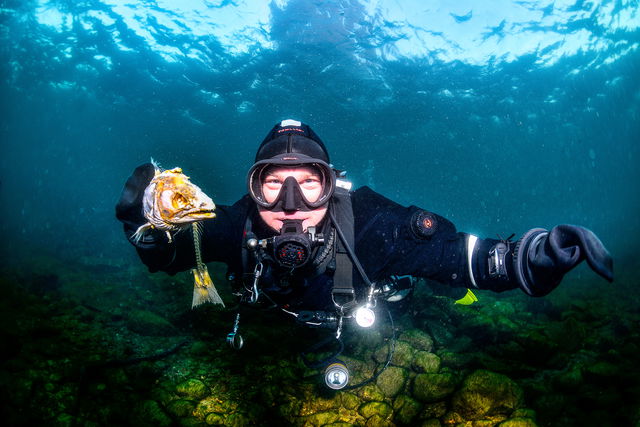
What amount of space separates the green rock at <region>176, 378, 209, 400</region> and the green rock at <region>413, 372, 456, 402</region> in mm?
2633

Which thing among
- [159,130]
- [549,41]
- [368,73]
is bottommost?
[549,41]

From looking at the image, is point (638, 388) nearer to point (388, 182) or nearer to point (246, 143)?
point (246, 143)

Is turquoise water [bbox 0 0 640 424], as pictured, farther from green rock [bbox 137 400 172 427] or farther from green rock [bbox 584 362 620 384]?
green rock [bbox 137 400 172 427]

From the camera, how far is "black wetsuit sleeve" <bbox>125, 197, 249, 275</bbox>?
2812mm

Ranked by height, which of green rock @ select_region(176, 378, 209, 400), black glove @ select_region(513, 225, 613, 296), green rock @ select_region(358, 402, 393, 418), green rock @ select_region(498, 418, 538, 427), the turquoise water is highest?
the turquoise water

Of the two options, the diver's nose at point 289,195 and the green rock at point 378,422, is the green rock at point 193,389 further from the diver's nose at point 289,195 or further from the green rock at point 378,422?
the diver's nose at point 289,195

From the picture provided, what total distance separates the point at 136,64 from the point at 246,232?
25.9m

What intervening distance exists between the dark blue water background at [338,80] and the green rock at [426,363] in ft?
A: 55.5

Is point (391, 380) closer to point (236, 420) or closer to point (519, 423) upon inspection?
point (519, 423)

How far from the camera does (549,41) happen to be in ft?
59.7

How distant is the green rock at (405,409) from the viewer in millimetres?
3559

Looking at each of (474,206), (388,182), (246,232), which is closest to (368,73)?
(246,232)

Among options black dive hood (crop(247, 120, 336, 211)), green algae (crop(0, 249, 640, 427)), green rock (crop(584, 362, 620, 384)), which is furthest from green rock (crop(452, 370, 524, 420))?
black dive hood (crop(247, 120, 336, 211))

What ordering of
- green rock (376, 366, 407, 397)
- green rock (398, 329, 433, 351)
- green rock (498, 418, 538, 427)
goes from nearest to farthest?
green rock (498, 418, 538, 427)
green rock (376, 366, 407, 397)
green rock (398, 329, 433, 351)
